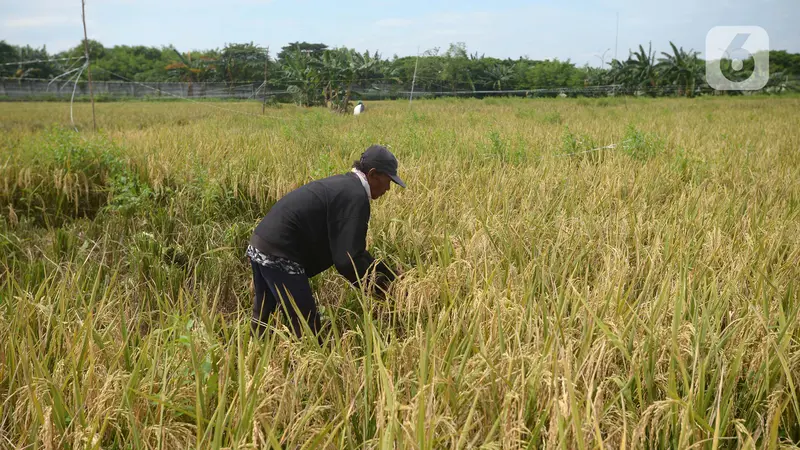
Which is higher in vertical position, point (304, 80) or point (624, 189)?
point (304, 80)

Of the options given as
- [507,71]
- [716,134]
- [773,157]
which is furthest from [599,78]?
[773,157]

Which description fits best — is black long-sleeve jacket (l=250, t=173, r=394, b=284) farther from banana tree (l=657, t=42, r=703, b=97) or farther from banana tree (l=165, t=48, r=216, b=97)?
banana tree (l=165, t=48, r=216, b=97)

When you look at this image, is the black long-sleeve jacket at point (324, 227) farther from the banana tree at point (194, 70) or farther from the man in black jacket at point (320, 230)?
the banana tree at point (194, 70)

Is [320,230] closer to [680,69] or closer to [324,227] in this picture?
[324,227]

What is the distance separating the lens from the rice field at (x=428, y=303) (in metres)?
1.56

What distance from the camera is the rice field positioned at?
5.13ft

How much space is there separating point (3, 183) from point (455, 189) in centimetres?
401

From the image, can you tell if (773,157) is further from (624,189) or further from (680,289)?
(680,289)

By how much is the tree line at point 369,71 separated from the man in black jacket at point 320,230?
16.8 meters

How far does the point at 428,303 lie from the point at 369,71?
23.5 meters

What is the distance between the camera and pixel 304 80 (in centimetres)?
2198

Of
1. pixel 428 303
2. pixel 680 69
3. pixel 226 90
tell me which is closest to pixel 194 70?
pixel 226 90

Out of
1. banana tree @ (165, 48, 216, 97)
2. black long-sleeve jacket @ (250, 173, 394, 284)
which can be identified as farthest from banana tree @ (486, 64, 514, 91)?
black long-sleeve jacket @ (250, 173, 394, 284)

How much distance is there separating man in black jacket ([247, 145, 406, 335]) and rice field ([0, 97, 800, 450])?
0.27 meters
